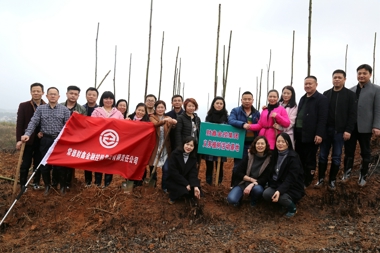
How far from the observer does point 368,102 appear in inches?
170

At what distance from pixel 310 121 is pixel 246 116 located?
977 millimetres

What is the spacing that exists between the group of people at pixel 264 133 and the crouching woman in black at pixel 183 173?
0.05ft

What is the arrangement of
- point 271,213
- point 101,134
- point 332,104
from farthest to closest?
point 101,134 → point 332,104 → point 271,213

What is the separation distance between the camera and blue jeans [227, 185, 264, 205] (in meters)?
4.01

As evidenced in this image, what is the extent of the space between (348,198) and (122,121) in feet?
12.5

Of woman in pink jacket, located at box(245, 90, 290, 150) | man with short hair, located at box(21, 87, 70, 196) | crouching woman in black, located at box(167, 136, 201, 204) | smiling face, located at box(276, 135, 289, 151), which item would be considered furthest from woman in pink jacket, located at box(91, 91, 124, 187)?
smiling face, located at box(276, 135, 289, 151)

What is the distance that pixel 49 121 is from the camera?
449 cm

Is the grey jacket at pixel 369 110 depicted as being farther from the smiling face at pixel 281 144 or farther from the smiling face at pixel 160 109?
the smiling face at pixel 160 109

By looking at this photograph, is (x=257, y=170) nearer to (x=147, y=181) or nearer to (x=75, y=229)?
→ (x=147, y=181)

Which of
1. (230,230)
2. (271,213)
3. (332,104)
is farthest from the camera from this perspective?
(332,104)

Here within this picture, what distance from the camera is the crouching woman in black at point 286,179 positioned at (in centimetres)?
386

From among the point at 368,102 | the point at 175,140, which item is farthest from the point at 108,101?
the point at 368,102

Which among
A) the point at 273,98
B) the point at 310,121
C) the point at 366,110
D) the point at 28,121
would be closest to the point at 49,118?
the point at 28,121

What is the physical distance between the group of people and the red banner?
16cm
